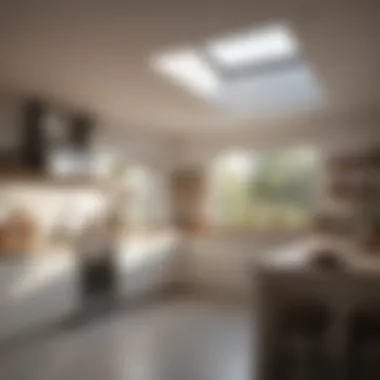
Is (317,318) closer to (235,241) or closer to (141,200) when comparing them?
(235,241)

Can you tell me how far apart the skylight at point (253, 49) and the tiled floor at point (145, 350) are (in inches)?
107

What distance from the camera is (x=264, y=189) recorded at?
24.5 feet

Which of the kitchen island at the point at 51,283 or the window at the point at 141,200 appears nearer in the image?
the kitchen island at the point at 51,283

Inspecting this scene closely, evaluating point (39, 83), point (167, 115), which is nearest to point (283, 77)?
point (167, 115)

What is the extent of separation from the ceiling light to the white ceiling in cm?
13

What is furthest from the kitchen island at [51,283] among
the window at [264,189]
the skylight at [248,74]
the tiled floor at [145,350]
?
the skylight at [248,74]

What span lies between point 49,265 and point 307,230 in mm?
3469

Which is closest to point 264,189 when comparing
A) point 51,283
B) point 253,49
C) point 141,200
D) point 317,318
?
point 141,200

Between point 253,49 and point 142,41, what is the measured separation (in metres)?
1.67

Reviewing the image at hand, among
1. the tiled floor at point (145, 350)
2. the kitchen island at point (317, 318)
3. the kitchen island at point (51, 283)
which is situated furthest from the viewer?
the kitchen island at point (51, 283)

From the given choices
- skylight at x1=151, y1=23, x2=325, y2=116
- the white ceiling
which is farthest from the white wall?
the white ceiling

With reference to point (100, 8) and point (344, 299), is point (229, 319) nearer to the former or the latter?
point (344, 299)

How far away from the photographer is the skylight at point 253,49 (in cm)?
469

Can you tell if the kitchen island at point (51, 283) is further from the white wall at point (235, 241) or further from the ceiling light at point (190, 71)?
the ceiling light at point (190, 71)
